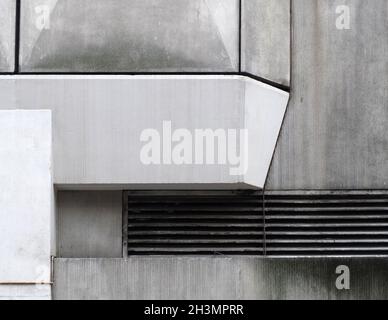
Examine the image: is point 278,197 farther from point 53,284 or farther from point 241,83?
point 53,284

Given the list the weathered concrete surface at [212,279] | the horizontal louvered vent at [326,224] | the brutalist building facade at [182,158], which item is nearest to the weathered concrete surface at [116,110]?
the brutalist building facade at [182,158]

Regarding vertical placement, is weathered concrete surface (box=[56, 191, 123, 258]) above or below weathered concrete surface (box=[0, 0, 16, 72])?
below

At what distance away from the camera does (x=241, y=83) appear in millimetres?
11766

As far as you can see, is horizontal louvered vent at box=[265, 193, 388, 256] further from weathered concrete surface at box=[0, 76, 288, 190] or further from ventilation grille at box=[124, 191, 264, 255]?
weathered concrete surface at box=[0, 76, 288, 190]

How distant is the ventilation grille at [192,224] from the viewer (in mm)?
12203

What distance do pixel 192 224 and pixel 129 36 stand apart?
2345 mm

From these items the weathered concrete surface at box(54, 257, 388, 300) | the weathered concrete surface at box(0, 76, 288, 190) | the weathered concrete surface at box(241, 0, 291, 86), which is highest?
the weathered concrete surface at box(241, 0, 291, 86)

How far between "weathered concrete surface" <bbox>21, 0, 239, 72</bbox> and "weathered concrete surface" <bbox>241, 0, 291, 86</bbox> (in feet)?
0.47

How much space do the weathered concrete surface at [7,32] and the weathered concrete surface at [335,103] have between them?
3.34 m

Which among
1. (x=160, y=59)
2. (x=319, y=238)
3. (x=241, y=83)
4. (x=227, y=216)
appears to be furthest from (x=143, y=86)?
(x=319, y=238)

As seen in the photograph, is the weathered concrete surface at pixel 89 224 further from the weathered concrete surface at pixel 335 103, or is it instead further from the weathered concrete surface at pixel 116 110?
the weathered concrete surface at pixel 335 103

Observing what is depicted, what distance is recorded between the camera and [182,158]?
462 inches

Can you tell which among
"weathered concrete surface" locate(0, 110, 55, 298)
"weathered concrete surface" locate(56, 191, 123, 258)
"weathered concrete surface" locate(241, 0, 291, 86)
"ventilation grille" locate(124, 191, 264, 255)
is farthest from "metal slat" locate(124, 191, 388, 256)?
"weathered concrete surface" locate(241, 0, 291, 86)

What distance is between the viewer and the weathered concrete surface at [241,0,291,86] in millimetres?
11930
